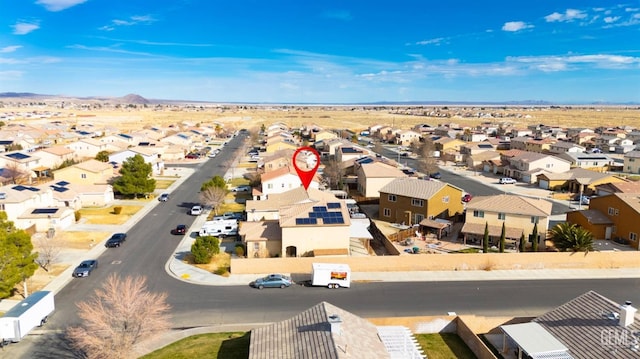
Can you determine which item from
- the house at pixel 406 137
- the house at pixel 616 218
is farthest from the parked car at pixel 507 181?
the house at pixel 406 137

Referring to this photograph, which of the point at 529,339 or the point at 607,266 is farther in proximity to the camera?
the point at 607,266

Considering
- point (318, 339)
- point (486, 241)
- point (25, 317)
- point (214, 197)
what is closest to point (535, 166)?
point (486, 241)

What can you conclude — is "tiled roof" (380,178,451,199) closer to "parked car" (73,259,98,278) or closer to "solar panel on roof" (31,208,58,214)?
"parked car" (73,259,98,278)

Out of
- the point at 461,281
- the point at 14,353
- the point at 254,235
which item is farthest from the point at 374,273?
the point at 14,353

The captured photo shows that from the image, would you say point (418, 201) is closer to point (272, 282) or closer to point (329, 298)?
point (329, 298)

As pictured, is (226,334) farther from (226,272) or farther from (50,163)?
(50,163)

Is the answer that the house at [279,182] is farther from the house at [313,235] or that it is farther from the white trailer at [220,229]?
the house at [313,235]

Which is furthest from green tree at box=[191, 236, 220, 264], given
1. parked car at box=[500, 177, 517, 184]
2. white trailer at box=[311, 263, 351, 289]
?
parked car at box=[500, 177, 517, 184]
